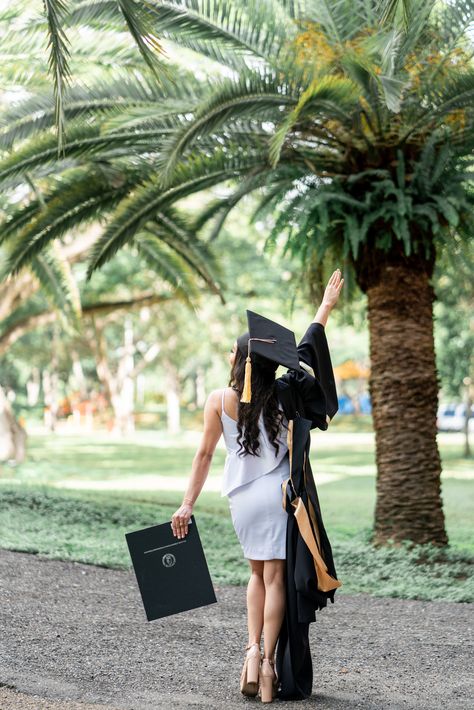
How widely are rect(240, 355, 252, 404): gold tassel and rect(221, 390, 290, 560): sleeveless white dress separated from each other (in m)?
0.18

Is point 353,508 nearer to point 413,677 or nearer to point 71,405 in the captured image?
point 413,677

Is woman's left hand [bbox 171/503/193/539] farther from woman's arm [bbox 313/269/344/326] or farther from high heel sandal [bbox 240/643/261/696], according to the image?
woman's arm [bbox 313/269/344/326]

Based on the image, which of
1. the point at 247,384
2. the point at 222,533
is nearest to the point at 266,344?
the point at 247,384

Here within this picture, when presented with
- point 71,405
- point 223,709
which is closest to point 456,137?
point 223,709

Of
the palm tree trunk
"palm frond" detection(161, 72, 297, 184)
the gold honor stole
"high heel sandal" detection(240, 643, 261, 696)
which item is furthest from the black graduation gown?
the palm tree trunk

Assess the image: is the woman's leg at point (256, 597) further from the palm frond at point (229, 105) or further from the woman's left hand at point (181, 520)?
the palm frond at point (229, 105)

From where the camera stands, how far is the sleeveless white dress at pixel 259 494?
4422mm

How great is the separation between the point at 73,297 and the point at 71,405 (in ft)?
187

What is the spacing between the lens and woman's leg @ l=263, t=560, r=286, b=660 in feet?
14.4

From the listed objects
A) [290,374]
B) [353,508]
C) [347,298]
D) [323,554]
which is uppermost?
[347,298]

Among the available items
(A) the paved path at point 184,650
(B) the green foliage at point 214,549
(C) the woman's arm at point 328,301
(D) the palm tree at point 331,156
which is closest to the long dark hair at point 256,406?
(C) the woman's arm at point 328,301

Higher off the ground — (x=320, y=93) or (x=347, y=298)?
(x=320, y=93)

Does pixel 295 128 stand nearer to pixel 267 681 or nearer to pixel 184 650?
pixel 184 650

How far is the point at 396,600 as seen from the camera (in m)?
7.57
